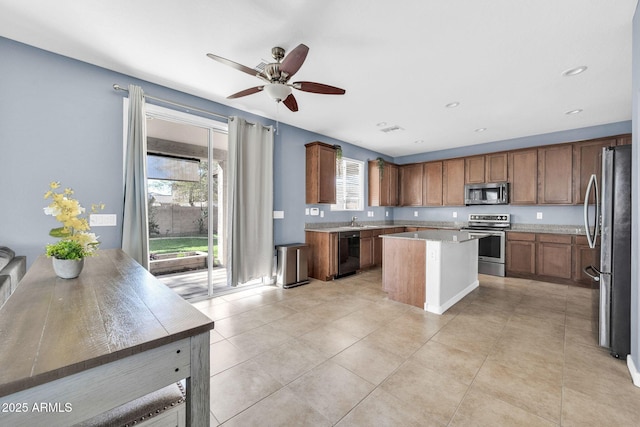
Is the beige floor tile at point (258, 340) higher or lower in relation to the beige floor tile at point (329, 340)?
lower

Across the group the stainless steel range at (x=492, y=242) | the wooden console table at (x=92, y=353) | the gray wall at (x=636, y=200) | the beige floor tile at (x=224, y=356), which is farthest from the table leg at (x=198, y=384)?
the stainless steel range at (x=492, y=242)

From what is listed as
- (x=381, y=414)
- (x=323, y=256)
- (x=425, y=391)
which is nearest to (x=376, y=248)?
(x=323, y=256)

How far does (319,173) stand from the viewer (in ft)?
15.9

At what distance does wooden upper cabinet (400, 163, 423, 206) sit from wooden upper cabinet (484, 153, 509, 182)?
4.80ft

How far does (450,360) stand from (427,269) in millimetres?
1247

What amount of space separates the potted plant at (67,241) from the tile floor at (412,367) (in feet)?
3.93

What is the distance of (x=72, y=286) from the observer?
4.43ft

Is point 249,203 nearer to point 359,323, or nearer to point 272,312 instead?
point 272,312

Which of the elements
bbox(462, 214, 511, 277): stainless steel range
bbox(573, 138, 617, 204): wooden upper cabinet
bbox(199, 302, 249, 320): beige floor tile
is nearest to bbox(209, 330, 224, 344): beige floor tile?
bbox(199, 302, 249, 320): beige floor tile

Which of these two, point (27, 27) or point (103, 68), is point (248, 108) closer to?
point (103, 68)

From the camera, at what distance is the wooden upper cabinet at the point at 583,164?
4367 millimetres

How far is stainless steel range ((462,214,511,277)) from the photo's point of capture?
502 centimetres

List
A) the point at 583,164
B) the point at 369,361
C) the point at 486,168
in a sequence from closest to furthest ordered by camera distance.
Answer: the point at 369,361, the point at 583,164, the point at 486,168

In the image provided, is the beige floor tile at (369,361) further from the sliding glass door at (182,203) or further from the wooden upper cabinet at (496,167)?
the wooden upper cabinet at (496,167)
